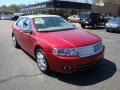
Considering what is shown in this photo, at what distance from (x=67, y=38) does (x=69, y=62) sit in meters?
0.84

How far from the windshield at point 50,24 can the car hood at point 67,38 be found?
12.7 inches

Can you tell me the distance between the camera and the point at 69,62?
214 inches

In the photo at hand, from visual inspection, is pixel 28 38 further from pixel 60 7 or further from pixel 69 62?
pixel 60 7

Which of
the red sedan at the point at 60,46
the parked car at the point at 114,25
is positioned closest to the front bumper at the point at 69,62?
the red sedan at the point at 60,46

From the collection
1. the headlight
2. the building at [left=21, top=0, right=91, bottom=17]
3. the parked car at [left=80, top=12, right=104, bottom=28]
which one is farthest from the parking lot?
the building at [left=21, top=0, right=91, bottom=17]

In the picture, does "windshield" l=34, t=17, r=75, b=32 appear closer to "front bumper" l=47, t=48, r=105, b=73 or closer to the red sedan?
the red sedan

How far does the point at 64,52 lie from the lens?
5.50 metres

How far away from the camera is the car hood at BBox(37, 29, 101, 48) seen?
566 centimetres

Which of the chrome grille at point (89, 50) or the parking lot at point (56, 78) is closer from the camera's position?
the parking lot at point (56, 78)

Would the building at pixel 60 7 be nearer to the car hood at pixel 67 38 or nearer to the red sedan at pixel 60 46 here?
the red sedan at pixel 60 46

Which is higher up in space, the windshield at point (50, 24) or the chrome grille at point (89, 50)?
the windshield at point (50, 24)

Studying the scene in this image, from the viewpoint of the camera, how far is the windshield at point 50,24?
692 centimetres

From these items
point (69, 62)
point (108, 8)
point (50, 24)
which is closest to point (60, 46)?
point (69, 62)

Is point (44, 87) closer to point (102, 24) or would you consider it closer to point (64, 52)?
point (64, 52)
